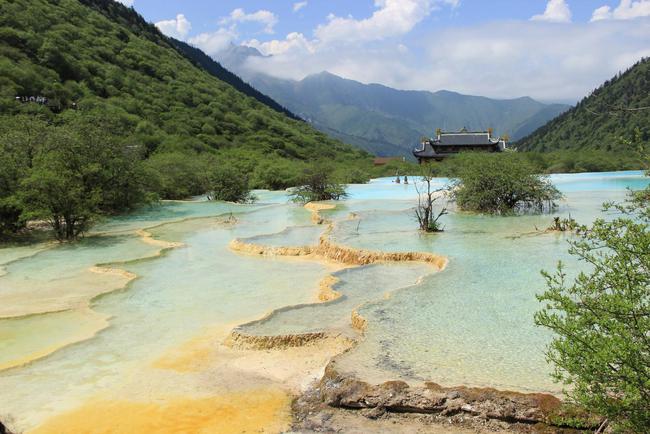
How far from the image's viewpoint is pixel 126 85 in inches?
2443

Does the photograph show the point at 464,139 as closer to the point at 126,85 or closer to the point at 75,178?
the point at 126,85

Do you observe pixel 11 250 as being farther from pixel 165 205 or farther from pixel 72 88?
pixel 72 88

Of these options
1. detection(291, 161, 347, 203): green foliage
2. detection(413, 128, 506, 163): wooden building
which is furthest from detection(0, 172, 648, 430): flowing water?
detection(413, 128, 506, 163): wooden building

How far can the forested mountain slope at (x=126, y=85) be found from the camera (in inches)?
1960

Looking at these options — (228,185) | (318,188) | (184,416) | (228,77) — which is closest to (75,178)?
(228,185)

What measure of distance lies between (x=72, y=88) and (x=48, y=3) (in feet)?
73.0

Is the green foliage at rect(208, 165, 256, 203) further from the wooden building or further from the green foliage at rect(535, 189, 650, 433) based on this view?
the green foliage at rect(535, 189, 650, 433)

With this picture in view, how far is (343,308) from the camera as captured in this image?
899 centimetres

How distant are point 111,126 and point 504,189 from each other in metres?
19.8

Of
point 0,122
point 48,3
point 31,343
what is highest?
point 48,3

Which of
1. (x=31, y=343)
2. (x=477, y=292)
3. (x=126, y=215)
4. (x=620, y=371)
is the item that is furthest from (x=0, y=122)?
(x=620, y=371)

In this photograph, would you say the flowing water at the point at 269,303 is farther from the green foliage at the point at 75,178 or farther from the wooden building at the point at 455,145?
the wooden building at the point at 455,145

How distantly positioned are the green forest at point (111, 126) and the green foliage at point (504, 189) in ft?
45.4

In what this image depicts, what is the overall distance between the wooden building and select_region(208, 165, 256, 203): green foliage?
2217cm
